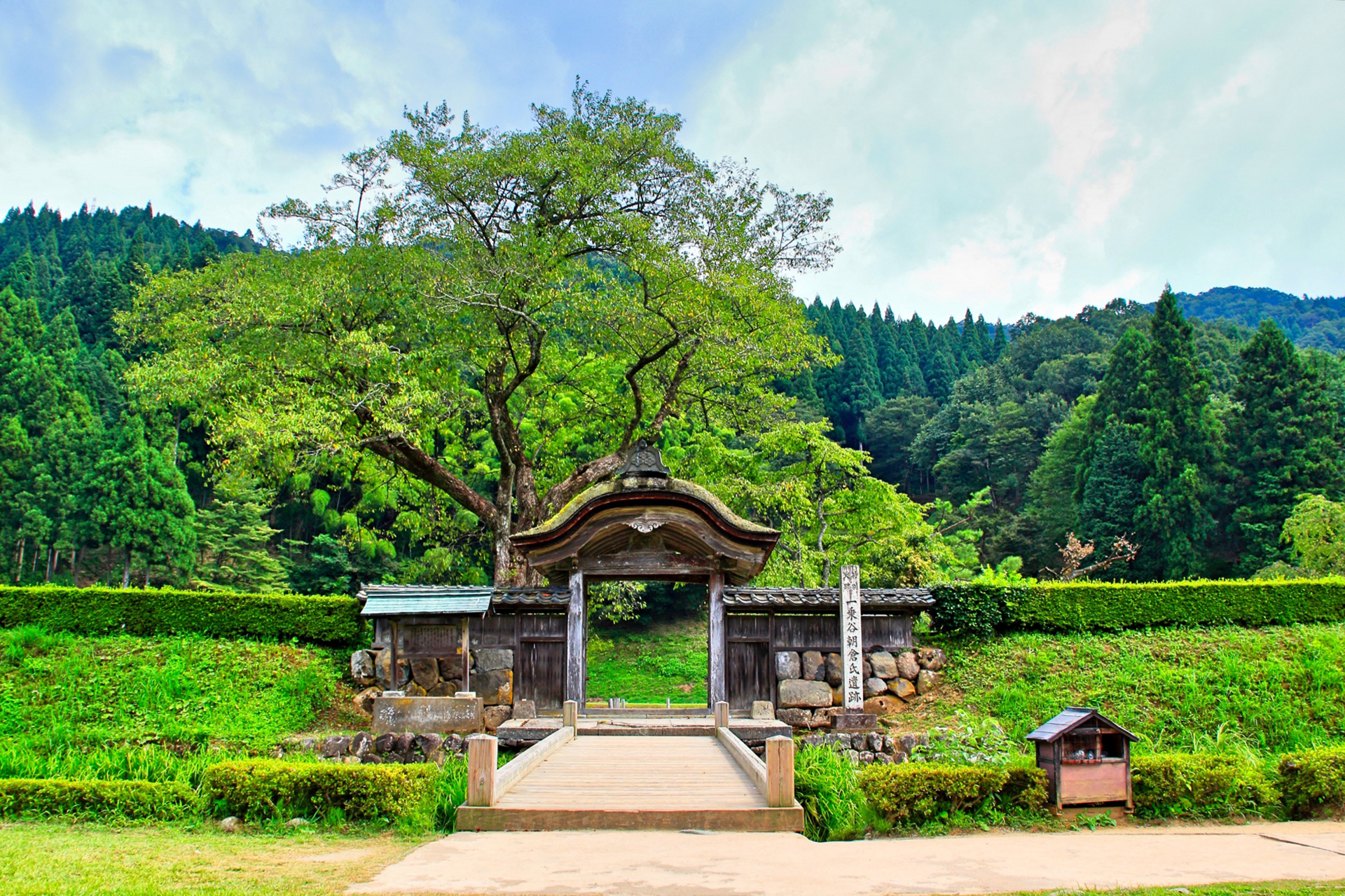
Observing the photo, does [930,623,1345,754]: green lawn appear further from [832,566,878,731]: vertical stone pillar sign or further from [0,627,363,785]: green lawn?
[0,627,363,785]: green lawn

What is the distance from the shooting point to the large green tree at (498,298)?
15586 mm

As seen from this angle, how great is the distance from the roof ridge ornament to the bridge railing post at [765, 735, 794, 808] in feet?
17.5

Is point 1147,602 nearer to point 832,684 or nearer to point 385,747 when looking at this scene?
point 832,684

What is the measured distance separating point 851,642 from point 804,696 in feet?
3.45

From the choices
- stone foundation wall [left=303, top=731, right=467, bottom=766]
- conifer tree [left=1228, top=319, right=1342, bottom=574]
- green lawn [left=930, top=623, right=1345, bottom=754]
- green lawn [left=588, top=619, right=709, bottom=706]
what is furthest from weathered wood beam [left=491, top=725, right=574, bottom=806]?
conifer tree [left=1228, top=319, right=1342, bottom=574]

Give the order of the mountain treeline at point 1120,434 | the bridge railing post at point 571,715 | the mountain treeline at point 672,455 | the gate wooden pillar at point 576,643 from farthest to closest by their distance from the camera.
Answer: the mountain treeline at point 1120,434, the mountain treeline at point 672,455, the gate wooden pillar at point 576,643, the bridge railing post at point 571,715

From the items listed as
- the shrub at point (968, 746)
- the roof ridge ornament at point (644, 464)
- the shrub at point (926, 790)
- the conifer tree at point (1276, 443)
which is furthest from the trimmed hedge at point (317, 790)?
the conifer tree at point (1276, 443)

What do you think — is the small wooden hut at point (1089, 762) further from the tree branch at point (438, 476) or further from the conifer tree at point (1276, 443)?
the conifer tree at point (1276, 443)

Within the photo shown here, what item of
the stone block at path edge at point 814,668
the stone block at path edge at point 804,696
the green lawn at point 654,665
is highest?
the stone block at path edge at point 814,668

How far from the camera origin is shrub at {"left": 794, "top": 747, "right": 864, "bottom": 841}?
751cm

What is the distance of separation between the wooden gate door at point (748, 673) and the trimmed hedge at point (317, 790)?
601 centimetres

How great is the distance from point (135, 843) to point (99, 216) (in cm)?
8982

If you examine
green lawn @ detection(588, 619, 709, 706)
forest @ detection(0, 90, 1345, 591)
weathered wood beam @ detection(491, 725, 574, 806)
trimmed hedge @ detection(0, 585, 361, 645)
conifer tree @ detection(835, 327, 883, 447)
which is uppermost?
conifer tree @ detection(835, 327, 883, 447)

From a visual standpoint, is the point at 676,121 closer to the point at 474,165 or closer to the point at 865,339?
the point at 474,165
